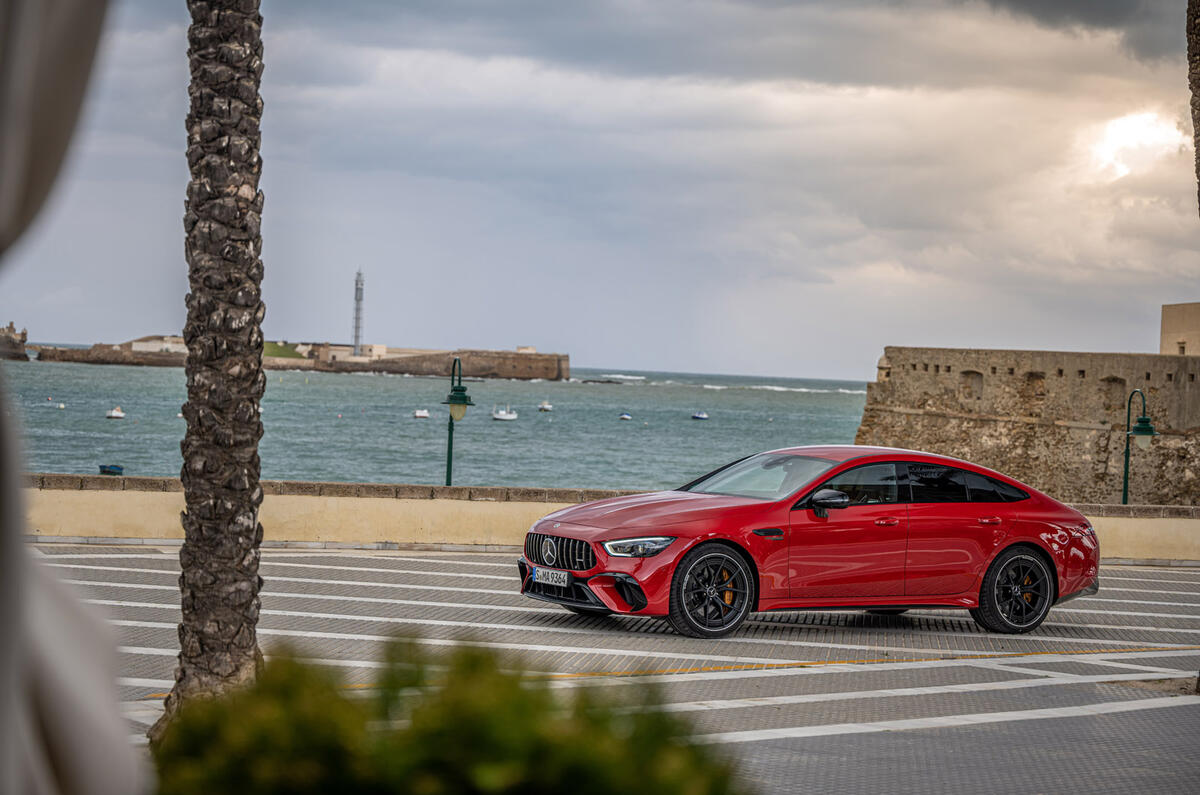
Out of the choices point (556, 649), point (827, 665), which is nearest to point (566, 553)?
point (556, 649)

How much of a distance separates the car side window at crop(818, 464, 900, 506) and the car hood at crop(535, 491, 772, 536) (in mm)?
871

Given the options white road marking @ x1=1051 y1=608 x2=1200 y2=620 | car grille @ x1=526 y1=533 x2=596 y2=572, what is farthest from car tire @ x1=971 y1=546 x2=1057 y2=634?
car grille @ x1=526 y1=533 x2=596 y2=572

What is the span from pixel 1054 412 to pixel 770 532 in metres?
42.9

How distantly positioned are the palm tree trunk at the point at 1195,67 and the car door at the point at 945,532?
12.1ft

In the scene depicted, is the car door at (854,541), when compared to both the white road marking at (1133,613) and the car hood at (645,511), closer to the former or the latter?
the car hood at (645,511)

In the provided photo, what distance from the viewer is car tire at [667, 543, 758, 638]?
11.2 metres

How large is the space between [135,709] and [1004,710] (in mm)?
5703

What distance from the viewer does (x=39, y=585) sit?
1.84 m

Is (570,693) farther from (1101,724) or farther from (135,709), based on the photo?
(1101,724)

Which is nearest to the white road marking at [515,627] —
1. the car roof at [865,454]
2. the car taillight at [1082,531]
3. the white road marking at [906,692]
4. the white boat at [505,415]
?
the white road marking at [906,692]

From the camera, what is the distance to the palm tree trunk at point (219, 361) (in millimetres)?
7074

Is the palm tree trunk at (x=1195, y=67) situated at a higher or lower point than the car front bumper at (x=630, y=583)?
higher

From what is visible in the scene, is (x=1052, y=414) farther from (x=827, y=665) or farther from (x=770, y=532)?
(x=827, y=665)

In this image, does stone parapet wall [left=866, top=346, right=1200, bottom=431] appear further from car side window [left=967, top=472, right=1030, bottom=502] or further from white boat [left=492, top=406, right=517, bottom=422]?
white boat [left=492, top=406, right=517, bottom=422]
